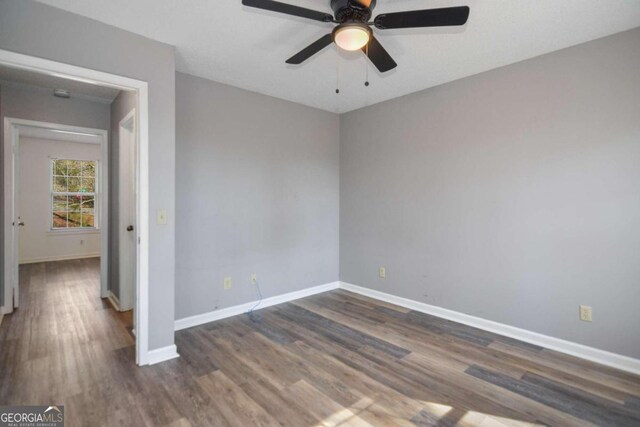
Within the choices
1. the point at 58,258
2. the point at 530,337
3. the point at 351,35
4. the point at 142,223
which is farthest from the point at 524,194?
the point at 58,258

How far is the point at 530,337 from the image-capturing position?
289 cm

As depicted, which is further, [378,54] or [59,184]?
[59,184]

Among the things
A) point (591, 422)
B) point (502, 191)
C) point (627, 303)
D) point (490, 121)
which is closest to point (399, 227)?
point (502, 191)

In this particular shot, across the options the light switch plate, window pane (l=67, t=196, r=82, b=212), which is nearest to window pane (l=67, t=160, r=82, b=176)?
window pane (l=67, t=196, r=82, b=212)

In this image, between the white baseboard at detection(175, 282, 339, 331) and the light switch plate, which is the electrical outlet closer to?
the white baseboard at detection(175, 282, 339, 331)

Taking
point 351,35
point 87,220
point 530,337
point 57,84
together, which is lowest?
point 530,337

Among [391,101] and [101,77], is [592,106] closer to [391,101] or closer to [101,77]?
[391,101]

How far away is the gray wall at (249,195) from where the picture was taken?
129 inches

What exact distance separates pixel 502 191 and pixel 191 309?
3.36m

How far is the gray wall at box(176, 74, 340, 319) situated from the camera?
10.7ft

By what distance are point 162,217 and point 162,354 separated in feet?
3.69

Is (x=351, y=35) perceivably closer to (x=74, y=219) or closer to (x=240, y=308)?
(x=240, y=308)

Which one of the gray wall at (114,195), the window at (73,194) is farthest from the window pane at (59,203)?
the gray wall at (114,195)

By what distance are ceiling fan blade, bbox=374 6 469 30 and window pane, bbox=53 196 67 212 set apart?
774 cm
